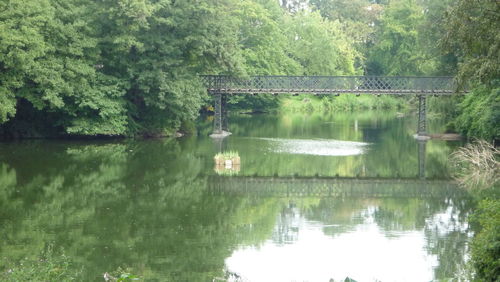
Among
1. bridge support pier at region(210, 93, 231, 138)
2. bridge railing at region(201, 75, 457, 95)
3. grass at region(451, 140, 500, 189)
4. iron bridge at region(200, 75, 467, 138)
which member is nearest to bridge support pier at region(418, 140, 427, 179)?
grass at region(451, 140, 500, 189)

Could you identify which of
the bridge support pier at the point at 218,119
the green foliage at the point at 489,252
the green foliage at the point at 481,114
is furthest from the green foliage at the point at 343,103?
the green foliage at the point at 489,252

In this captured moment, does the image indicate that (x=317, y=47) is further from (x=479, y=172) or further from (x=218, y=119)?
(x=479, y=172)

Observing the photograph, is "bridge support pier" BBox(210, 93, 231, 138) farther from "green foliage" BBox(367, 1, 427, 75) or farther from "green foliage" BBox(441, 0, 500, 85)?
"green foliage" BBox(367, 1, 427, 75)

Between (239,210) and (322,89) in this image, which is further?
(322,89)

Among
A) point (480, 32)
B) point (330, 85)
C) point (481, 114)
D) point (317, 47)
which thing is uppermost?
point (317, 47)

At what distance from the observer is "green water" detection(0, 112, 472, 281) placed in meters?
17.9

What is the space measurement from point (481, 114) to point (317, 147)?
9.48 metres

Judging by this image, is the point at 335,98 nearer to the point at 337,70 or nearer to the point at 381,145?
the point at 337,70

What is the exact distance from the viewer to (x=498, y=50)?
73.2 ft

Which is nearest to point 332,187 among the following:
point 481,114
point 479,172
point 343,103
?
point 479,172

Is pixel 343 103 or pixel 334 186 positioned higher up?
pixel 343 103

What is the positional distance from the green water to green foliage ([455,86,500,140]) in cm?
232

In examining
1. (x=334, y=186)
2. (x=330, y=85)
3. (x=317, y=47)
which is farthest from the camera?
(x=317, y=47)

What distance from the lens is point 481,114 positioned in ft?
136
